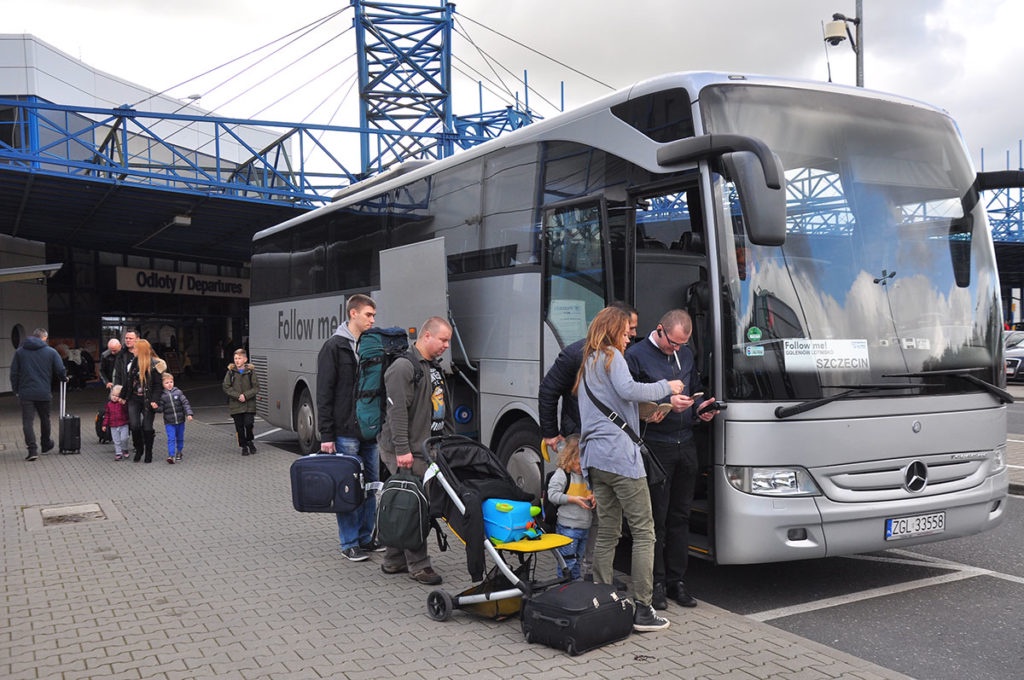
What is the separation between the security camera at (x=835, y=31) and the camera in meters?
14.5

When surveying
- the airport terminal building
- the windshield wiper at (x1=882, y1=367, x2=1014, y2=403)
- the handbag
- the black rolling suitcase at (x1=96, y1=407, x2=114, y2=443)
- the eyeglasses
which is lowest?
the black rolling suitcase at (x1=96, y1=407, x2=114, y2=443)

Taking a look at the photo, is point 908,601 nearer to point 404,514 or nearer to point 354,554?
point 404,514

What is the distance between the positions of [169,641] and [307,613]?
842 millimetres

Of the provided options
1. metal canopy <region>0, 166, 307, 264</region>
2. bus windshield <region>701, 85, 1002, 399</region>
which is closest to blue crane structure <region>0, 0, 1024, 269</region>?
metal canopy <region>0, 166, 307, 264</region>

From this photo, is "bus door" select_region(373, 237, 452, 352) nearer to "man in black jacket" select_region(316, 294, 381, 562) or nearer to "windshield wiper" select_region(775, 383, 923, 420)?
"man in black jacket" select_region(316, 294, 381, 562)

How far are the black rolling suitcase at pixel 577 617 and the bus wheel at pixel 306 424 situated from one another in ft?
26.6

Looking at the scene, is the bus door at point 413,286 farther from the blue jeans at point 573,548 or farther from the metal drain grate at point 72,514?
the metal drain grate at point 72,514

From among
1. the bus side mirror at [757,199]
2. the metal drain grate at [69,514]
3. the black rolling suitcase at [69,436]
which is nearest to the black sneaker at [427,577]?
the bus side mirror at [757,199]

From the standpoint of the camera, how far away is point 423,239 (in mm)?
9414

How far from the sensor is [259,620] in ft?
17.8

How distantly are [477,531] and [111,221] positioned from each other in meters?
23.3

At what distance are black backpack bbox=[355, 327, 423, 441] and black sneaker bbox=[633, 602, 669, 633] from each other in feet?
7.72

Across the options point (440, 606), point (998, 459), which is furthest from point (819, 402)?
point (440, 606)

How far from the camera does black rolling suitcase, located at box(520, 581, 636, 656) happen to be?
4789mm
